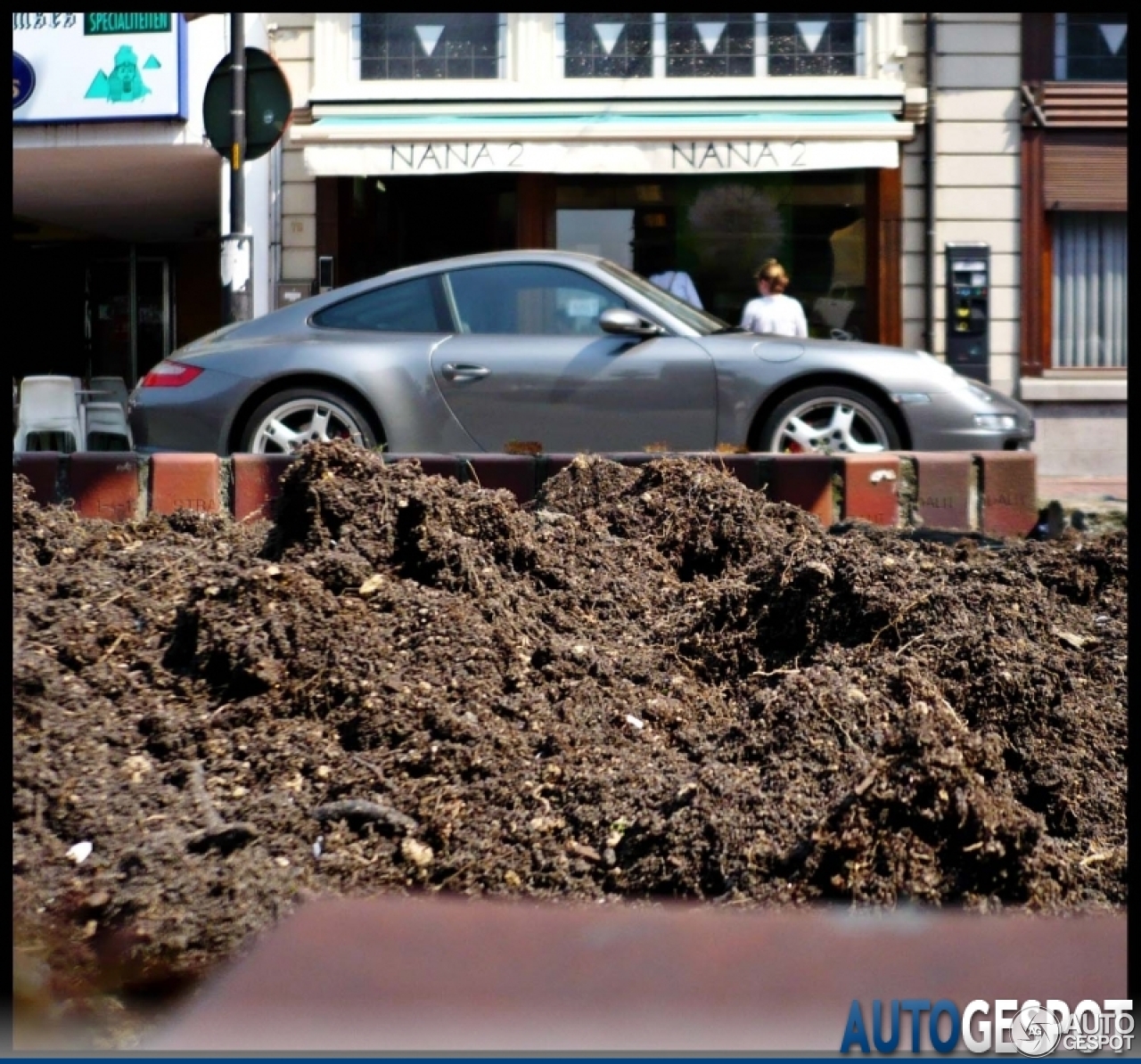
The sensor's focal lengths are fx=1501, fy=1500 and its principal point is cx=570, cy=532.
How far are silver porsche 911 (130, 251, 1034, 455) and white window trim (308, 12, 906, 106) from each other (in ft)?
24.2

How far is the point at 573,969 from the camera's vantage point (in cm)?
181

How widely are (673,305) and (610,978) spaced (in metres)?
6.22

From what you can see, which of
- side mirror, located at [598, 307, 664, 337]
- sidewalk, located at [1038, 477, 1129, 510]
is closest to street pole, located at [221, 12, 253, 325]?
side mirror, located at [598, 307, 664, 337]

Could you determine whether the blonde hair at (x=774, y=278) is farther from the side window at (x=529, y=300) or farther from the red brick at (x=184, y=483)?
the red brick at (x=184, y=483)

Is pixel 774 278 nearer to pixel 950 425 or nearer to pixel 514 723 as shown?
pixel 950 425

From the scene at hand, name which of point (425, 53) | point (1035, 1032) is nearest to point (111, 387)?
point (425, 53)

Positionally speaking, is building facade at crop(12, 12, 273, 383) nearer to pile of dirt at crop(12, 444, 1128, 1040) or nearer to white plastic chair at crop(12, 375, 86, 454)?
white plastic chair at crop(12, 375, 86, 454)

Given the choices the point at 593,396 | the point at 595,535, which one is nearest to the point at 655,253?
the point at 593,396

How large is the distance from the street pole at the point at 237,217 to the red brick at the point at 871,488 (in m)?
6.56

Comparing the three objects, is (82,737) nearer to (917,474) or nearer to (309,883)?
(309,883)

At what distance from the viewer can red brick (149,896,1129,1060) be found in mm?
1730

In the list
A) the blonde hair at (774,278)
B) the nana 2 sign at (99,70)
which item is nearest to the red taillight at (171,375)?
the blonde hair at (774,278)

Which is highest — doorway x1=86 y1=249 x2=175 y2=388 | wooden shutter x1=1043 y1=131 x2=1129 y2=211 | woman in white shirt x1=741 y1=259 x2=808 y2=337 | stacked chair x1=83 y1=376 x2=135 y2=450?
wooden shutter x1=1043 y1=131 x2=1129 y2=211

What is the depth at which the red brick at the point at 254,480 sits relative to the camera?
4.21 meters
